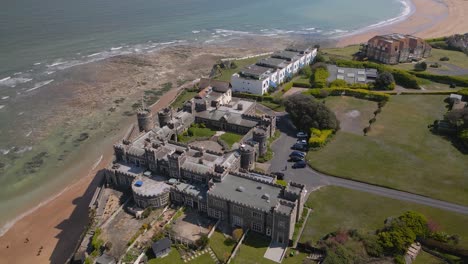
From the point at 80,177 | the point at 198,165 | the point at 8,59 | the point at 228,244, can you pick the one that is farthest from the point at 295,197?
the point at 8,59

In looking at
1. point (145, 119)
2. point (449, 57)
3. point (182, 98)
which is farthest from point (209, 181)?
point (449, 57)

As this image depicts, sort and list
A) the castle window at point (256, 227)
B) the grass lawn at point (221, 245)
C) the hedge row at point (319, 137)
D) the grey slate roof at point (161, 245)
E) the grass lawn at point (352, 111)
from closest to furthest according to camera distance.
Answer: the grey slate roof at point (161, 245)
the grass lawn at point (221, 245)
the castle window at point (256, 227)
the hedge row at point (319, 137)
the grass lawn at point (352, 111)

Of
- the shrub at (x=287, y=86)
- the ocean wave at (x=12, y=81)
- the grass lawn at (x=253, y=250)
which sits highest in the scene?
the shrub at (x=287, y=86)

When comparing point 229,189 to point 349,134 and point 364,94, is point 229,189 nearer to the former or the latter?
point 349,134

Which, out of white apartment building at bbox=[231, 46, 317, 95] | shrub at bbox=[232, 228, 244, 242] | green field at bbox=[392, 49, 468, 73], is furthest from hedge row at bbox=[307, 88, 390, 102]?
shrub at bbox=[232, 228, 244, 242]

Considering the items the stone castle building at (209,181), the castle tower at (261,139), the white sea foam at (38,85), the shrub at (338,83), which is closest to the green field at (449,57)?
the shrub at (338,83)

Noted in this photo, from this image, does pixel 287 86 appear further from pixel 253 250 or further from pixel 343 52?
pixel 253 250

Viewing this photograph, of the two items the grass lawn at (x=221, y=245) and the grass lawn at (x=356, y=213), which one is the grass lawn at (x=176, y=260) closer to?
the grass lawn at (x=221, y=245)
